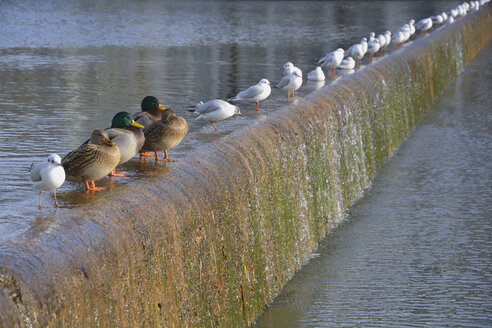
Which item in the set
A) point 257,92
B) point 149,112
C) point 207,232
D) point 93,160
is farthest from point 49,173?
point 257,92

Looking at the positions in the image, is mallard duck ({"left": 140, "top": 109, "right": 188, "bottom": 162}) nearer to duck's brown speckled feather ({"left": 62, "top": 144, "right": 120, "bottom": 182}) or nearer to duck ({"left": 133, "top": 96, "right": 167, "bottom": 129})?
duck ({"left": 133, "top": 96, "right": 167, "bottom": 129})

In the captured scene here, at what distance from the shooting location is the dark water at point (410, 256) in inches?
349

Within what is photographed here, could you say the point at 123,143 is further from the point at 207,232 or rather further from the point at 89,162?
the point at 207,232

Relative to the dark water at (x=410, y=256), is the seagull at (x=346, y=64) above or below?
above

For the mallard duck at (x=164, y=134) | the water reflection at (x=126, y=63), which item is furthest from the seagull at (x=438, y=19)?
the mallard duck at (x=164, y=134)

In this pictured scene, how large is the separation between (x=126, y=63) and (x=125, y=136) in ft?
43.5

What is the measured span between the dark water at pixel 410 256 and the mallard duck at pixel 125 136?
207 centimetres

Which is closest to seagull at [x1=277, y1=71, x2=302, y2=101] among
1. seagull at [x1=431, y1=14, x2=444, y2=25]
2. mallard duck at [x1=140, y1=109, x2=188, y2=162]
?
mallard duck at [x1=140, y1=109, x2=188, y2=162]

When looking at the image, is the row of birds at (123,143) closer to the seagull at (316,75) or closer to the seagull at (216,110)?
the seagull at (216,110)

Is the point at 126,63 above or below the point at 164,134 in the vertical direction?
below

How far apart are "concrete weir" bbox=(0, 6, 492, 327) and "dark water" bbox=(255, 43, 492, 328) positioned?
0.98ft

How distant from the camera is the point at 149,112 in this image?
9070 mm

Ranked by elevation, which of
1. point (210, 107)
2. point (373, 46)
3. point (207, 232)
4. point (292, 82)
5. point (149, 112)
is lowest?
point (207, 232)

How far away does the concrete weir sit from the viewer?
539 cm
